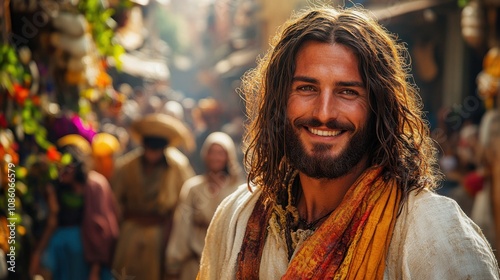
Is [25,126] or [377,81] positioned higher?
[377,81]

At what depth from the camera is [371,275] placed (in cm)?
281

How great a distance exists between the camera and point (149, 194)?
9.19 meters

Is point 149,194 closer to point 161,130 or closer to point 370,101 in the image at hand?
point 161,130

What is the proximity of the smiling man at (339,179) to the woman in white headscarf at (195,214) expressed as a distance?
510cm

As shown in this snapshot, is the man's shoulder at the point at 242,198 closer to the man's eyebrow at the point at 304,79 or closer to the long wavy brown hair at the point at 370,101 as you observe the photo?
the long wavy brown hair at the point at 370,101

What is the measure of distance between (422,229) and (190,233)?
5.98 m

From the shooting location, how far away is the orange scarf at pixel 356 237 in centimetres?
284

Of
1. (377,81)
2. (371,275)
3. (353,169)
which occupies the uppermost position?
(377,81)

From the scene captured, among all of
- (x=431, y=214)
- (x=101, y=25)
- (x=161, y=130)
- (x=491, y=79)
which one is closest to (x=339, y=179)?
(x=431, y=214)

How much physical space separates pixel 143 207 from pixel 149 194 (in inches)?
5.9

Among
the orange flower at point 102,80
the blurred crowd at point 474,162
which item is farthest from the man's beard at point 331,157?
the orange flower at point 102,80

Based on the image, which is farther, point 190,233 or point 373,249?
point 190,233

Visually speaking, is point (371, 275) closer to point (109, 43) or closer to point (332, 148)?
point (332, 148)

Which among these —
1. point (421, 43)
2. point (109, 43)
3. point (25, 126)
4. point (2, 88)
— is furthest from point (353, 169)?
point (421, 43)
